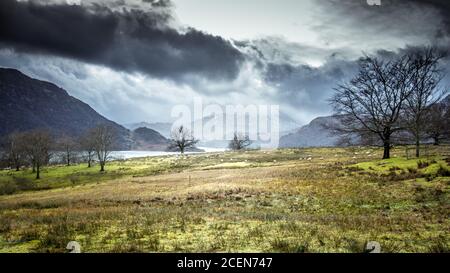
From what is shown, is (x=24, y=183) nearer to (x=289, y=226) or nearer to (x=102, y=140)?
(x=102, y=140)

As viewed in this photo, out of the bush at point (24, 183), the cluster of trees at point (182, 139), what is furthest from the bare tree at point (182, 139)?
the bush at point (24, 183)

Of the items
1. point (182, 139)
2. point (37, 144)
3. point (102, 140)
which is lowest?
point (37, 144)

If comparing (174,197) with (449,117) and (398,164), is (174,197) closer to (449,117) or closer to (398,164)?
(398,164)

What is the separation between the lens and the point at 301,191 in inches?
822

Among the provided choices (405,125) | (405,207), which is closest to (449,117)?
(405,125)

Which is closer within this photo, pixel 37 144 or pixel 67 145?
pixel 37 144

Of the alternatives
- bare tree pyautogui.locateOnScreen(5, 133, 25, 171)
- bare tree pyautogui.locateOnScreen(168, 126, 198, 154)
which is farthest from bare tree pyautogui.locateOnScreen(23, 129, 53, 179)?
bare tree pyautogui.locateOnScreen(168, 126, 198, 154)

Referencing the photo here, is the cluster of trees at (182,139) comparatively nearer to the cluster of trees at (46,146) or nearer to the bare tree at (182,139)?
the bare tree at (182,139)

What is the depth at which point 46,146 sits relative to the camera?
193 ft

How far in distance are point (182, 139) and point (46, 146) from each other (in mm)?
48228

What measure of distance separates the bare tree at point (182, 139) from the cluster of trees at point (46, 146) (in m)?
27.6

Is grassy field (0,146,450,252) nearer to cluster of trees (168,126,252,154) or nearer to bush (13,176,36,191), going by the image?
bush (13,176,36,191)

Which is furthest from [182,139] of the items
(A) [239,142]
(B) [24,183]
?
(B) [24,183]

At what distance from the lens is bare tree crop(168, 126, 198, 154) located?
10056cm
